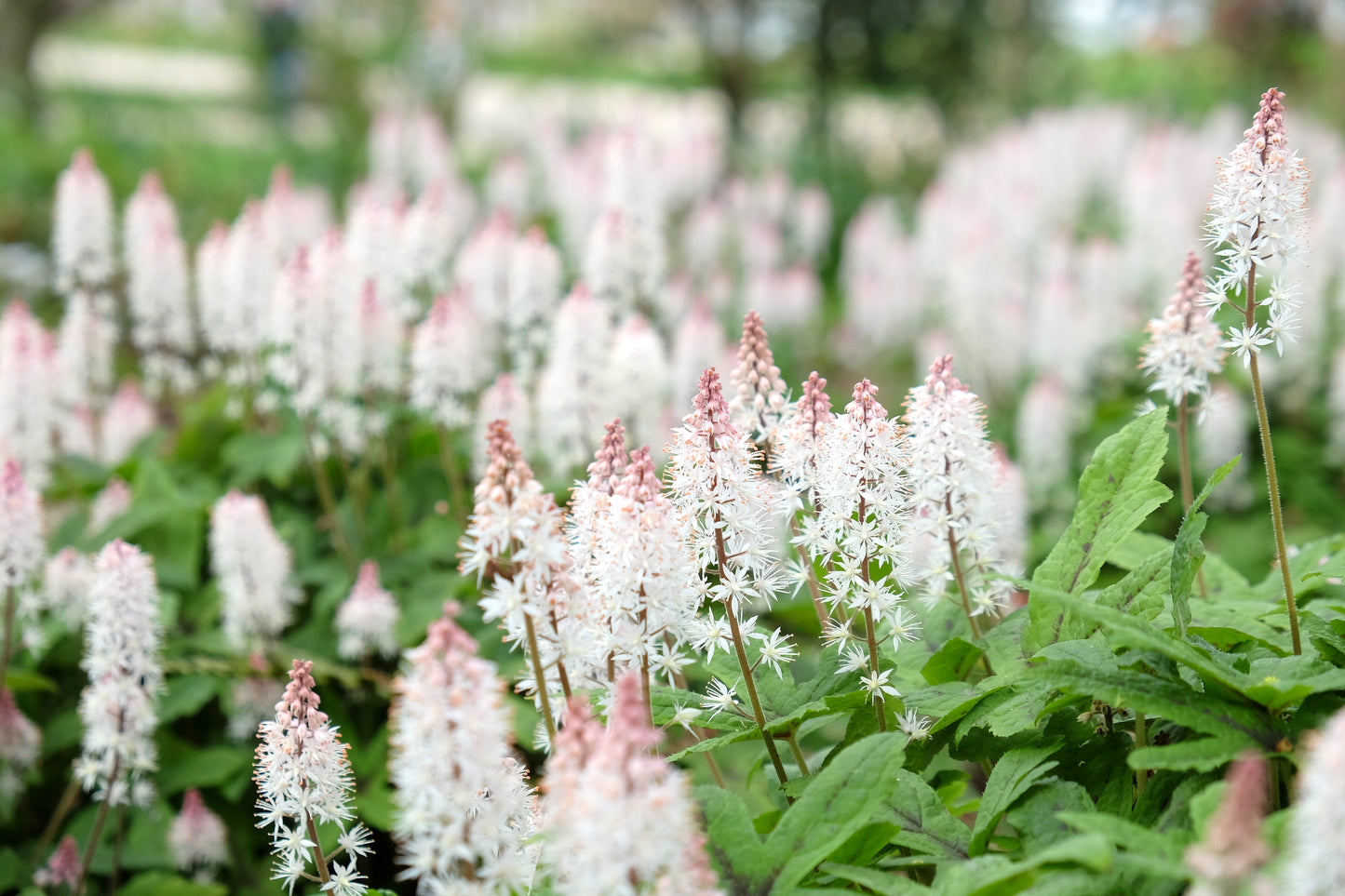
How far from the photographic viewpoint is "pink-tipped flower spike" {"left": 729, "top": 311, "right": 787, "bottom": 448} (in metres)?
2.39

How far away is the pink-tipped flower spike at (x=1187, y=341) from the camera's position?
2441 millimetres

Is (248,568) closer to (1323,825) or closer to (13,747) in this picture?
(13,747)

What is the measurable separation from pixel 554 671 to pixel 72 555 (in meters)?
2.30

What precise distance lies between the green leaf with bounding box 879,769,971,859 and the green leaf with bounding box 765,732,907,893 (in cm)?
20

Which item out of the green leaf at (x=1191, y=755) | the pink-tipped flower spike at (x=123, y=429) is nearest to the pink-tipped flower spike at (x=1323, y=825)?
the green leaf at (x=1191, y=755)

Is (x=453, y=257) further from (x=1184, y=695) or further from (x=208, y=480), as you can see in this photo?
(x=1184, y=695)

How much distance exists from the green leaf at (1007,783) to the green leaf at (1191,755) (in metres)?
0.21

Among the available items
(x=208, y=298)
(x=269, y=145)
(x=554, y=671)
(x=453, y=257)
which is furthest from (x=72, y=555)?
(x=269, y=145)

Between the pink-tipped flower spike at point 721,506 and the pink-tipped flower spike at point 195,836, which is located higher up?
the pink-tipped flower spike at point 721,506

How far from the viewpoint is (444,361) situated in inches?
161

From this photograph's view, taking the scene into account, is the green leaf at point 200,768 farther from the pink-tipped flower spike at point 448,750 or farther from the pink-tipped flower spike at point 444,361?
the pink-tipped flower spike at point 448,750

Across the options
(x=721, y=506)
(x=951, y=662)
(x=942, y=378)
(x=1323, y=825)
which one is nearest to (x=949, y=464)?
(x=942, y=378)

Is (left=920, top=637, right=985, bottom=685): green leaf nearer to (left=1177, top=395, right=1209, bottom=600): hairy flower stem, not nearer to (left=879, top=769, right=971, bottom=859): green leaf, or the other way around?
(left=879, top=769, right=971, bottom=859): green leaf

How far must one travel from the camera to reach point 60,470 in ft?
16.1
